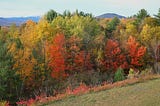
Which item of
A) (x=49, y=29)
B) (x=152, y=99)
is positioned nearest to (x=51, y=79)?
(x=49, y=29)

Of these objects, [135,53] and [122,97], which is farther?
[135,53]

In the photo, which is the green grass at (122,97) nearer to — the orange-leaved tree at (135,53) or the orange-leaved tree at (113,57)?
the orange-leaved tree at (113,57)

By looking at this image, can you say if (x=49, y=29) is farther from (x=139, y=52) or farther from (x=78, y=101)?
(x=78, y=101)

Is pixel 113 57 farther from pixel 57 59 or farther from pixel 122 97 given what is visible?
pixel 122 97

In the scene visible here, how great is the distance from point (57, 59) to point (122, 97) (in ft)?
126

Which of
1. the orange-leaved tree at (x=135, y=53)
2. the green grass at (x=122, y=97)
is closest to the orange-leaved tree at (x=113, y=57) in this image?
the orange-leaved tree at (x=135, y=53)

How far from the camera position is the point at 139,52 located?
59562 mm

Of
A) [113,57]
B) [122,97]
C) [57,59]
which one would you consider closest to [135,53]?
[113,57]

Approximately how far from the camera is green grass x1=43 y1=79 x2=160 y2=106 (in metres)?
13.1

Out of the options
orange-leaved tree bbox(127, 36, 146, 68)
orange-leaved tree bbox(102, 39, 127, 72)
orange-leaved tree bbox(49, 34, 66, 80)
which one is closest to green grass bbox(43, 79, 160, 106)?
orange-leaved tree bbox(49, 34, 66, 80)

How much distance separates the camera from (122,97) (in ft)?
47.0

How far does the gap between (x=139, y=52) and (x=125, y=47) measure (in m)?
2.51

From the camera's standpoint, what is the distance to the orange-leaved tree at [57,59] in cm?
5125

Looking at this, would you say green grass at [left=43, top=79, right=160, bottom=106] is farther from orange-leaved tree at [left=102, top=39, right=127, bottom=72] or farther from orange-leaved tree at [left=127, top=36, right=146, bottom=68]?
orange-leaved tree at [left=127, top=36, right=146, bottom=68]
